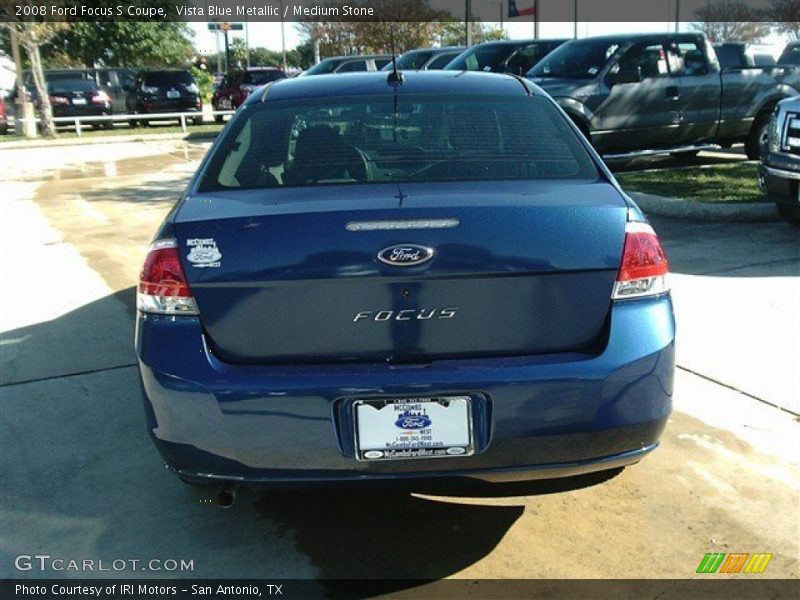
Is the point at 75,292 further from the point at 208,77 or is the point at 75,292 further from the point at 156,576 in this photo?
the point at 208,77

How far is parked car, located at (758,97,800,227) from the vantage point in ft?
22.6

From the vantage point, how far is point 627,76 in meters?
11.0

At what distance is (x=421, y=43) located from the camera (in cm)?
3828

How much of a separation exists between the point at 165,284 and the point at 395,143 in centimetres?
113

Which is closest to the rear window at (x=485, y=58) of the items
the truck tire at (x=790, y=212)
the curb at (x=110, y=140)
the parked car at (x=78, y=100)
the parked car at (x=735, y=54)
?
the parked car at (x=735, y=54)

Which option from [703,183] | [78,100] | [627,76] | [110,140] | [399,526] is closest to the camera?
[399,526]

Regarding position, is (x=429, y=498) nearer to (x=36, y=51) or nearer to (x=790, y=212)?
(x=790, y=212)

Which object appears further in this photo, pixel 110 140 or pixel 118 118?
pixel 118 118

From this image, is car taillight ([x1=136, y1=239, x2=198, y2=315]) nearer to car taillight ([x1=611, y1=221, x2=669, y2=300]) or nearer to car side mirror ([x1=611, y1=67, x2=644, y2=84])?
car taillight ([x1=611, y1=221, x2=669, y2=300])

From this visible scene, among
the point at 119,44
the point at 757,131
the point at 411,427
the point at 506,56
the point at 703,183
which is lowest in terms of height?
the point at 703,183

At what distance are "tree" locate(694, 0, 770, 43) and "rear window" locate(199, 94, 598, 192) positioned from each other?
57.2 m

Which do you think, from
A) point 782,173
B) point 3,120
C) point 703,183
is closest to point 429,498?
point 782,173

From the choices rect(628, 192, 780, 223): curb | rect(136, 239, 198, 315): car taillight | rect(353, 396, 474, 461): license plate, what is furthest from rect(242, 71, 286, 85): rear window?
rect(353, 396, 474, 461): license plate

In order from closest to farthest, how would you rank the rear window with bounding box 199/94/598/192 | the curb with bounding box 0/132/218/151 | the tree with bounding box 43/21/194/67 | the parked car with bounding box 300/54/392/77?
the rear window with bounding box 199/94/598/192, the parked car with bounding box 300/54/392/77, the curb with bounding box 0/132/218/151, the tree with bounding box 43/21/194/67
